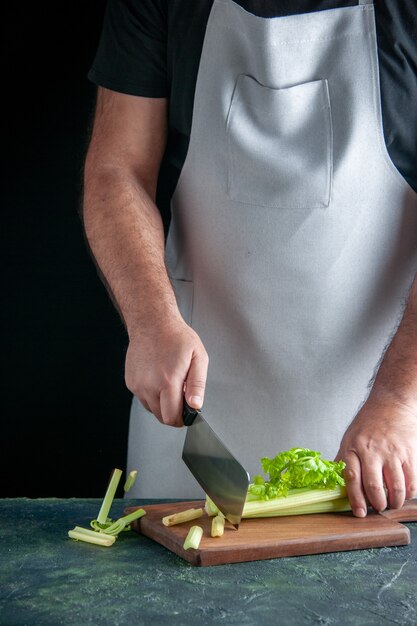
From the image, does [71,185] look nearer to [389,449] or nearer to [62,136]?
[62,136]

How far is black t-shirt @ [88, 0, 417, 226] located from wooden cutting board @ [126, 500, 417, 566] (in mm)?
794

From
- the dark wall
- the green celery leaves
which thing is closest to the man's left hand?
the green celery leaves

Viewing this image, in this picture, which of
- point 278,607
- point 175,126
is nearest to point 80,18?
point 175,126

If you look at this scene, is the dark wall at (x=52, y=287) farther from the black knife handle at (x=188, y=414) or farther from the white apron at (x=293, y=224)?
the black knife handle at (x=188, y=414)

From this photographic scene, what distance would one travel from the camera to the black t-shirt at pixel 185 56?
2.05 m

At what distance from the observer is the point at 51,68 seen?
2.86 metres

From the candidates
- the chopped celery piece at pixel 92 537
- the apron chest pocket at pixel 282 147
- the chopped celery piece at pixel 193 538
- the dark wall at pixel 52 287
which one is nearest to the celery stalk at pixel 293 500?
the chopped celery piece at pixel 193 538

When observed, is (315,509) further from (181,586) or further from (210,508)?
(181,586)

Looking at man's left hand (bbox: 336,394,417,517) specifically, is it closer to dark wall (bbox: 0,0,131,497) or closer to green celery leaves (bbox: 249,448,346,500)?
green celery leaves (bbox: 249,448,346,500)

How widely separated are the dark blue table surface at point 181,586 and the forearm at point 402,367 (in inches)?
11.9

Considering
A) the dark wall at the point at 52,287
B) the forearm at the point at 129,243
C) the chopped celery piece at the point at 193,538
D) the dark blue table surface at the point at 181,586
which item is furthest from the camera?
the dark wall at the point at 52,287

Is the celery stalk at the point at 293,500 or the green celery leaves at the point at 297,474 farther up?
the green celery leaves at the point at 297,474

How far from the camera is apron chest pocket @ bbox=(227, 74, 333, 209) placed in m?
2.10

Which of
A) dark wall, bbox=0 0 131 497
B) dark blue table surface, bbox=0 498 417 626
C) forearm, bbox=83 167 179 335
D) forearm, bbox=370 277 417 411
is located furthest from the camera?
dark wall, bbox=0 0 131 497
